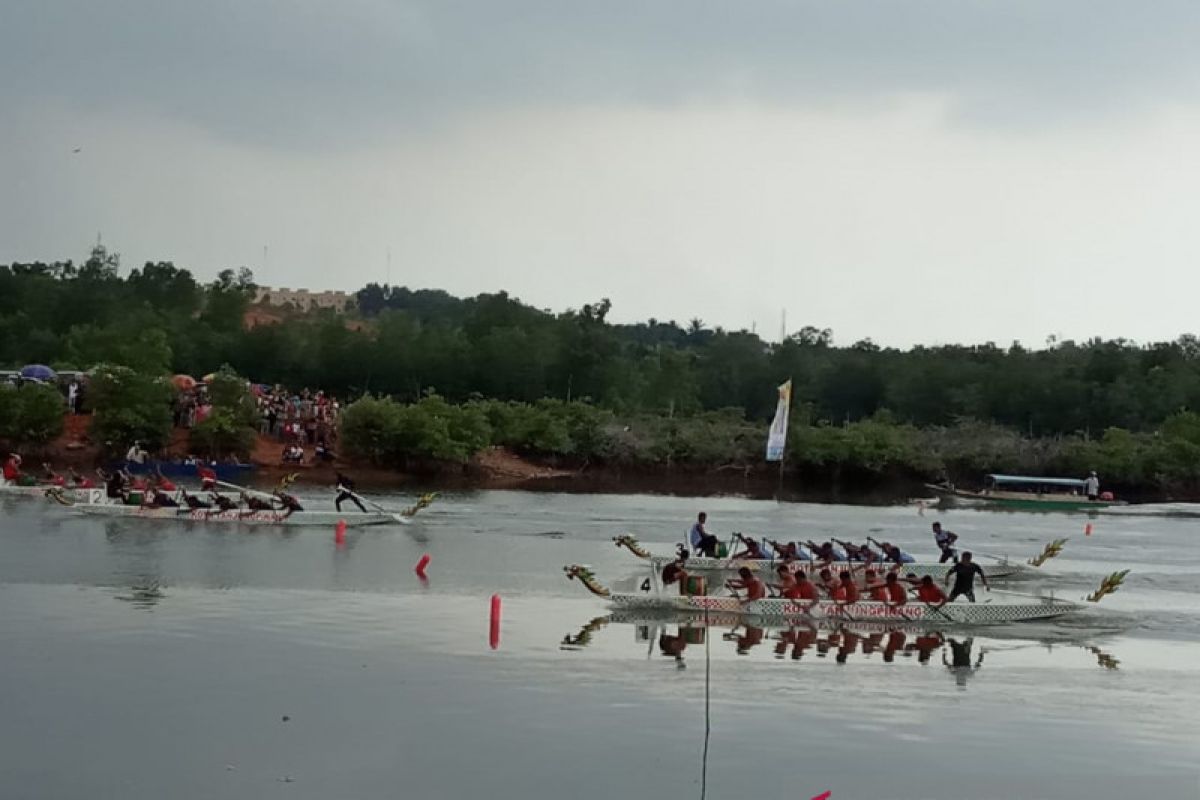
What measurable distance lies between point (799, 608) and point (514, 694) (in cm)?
963

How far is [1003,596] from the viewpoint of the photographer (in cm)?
3447

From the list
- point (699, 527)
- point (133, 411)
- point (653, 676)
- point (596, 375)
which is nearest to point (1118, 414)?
point (596, 375)

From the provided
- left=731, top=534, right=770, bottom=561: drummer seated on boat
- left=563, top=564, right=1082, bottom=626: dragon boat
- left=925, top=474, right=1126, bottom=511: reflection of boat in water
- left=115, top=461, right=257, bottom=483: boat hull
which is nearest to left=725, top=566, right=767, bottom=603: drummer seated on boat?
left=563, top=564, right=1082, bottom=626: dragon boat

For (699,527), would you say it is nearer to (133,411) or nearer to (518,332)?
(133,411)

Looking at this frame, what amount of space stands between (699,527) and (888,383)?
9161cm

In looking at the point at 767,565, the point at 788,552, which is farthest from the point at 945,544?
the point at 767,565

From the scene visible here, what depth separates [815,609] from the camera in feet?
104

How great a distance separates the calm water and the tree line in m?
49.6

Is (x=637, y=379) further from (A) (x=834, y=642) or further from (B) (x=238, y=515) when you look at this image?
(A) (x=834, y=642)

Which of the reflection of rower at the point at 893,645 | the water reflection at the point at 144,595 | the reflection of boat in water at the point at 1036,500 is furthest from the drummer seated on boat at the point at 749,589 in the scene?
the reflection of boat in water at the point at 1036,500

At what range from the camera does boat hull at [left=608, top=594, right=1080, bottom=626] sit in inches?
1252

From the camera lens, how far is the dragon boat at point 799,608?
104ft

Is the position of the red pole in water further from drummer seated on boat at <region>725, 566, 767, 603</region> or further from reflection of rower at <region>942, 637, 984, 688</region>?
reflection of rower at <region>942, 637, 984, 688</region>

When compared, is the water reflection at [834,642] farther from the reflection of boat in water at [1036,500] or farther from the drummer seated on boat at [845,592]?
the reflection of boat in water at [1036,500]
